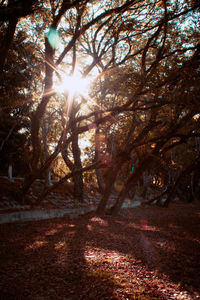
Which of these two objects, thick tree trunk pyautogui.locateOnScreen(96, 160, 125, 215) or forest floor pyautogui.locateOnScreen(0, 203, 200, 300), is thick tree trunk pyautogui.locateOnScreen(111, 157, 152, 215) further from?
forest floor pyautogui.locateOnScreen(0, 203, 200, 300)

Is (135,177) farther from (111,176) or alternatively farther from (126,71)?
(126,71)

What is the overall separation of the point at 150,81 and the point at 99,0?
5394 millimetres

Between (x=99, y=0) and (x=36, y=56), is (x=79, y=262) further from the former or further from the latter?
(x=36, y=56)

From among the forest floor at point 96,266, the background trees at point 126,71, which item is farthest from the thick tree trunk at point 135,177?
the forest floor at point 96,266

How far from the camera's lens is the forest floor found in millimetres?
3600

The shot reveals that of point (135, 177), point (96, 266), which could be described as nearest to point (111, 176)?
point (135, 177)

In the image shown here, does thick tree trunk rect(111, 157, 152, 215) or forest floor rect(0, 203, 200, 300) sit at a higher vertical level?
thick tree trunk rect(111, 157, 152, 215)

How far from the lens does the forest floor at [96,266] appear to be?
3600 mm

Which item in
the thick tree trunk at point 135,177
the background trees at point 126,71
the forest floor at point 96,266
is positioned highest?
the background trees at point 126,71

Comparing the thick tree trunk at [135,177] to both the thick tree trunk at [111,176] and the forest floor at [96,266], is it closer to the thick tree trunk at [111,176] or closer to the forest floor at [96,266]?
the thick tree trunk at [111,176]

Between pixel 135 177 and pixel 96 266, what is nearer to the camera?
pixel 96 266

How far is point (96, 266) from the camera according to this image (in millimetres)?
4660

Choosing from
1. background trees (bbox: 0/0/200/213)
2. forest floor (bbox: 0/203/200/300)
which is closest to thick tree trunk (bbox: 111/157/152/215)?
background trees (bbox: 0/0/200/213)

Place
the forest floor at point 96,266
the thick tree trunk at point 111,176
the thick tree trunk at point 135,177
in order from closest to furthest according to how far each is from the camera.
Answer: the forest floor at point 96,266 → the thick tree trunk at point 135,177 → the thick tree trunk at point 111,176
